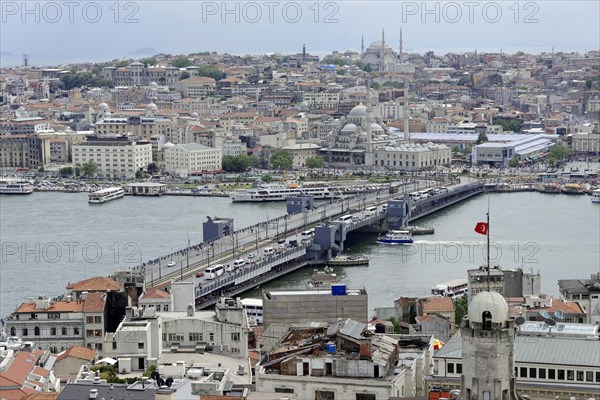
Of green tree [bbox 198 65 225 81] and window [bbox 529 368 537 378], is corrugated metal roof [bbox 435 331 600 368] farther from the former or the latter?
green tree [bbox 198 65 225 81]

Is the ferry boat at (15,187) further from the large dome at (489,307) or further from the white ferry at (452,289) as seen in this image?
the large dome at (489,307)

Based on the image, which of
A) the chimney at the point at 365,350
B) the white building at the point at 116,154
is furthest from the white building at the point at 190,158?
the chimney at the point at 365,350

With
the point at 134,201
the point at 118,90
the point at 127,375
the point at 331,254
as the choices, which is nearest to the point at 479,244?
the point at 331,254

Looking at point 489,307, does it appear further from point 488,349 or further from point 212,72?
point 212,72

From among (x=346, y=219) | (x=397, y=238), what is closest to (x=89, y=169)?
(x=346, y=219)

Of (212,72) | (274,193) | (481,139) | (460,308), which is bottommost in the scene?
(274,193)

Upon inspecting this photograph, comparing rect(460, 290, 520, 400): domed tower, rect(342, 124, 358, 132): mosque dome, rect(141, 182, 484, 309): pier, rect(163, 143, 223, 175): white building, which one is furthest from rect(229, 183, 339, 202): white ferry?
rect(460, 290, 520, 400): domed tower

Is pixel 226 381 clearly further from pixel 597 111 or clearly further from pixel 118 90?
pixel 118 90
